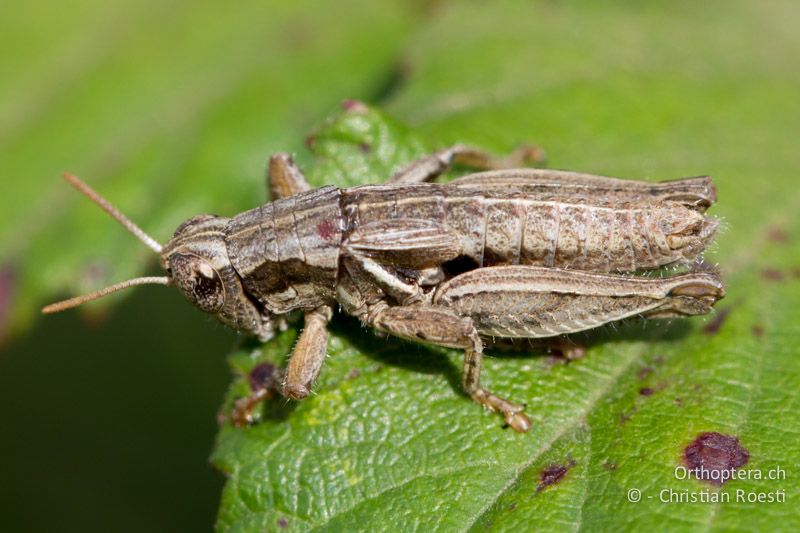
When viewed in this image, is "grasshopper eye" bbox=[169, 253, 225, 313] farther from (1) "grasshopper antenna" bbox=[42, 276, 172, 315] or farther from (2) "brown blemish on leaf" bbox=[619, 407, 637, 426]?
(2) "brown blemish on leaf" bbox=[619, 407, 637, 426]

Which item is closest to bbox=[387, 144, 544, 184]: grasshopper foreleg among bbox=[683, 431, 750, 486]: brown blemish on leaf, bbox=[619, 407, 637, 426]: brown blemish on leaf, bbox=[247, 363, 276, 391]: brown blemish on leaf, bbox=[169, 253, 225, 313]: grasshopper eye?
bbox=[169, 253, 225, 313]: grasshopper eye

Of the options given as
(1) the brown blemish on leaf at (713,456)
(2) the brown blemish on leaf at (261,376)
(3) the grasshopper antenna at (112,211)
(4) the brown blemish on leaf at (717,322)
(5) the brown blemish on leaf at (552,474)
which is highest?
(4) the brown blemish on leaf at (717,322)

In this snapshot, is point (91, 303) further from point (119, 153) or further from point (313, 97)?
point (313, 97)

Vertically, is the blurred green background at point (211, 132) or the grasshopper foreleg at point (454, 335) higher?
the blurred green background at point (211, 132)

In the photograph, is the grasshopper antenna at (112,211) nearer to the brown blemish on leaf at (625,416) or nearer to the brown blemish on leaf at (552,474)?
the brown blemish on leaf at (552,474)

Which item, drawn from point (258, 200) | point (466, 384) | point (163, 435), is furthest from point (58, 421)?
point (466, 384)

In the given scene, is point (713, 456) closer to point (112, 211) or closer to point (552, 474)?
point (552, 474)

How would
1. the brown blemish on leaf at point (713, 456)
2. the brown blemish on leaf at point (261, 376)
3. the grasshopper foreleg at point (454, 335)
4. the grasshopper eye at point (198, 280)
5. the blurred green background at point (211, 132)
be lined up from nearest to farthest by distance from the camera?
the brown blemish on leaf at point (713, 456) → the grasshopper foreleg at point (454, 335) → the grasshopper eye at point (198, 280) → the brown blemish on leaf at point (261, 376) → the blurred green background at point (211, 132)

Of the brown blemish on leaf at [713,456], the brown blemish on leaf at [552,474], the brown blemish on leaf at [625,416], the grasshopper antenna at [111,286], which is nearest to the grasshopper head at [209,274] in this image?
the grasshopper antenna at [111,286]
